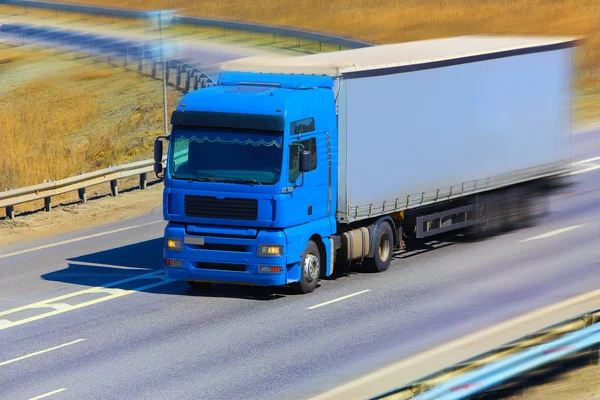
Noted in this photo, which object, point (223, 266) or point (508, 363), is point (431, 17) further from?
point (508, 363)

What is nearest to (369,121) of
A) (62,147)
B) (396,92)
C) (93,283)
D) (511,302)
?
(396,92)

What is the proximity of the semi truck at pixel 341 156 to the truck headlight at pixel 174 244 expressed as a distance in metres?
0.02

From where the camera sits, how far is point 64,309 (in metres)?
17.6

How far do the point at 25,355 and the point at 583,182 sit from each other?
17362 mm

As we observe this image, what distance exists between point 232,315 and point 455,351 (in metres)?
3.62

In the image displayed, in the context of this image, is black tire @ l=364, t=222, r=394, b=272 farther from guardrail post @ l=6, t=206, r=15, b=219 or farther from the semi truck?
guardrail post @ l=6, t=206, r=15, b=219

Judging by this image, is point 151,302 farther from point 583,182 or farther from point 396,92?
point 583,182

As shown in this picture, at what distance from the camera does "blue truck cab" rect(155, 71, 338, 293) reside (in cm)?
1745

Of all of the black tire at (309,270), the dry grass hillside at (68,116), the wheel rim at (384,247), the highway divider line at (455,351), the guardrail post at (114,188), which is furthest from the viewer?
the dry grass hillside at (68,116)

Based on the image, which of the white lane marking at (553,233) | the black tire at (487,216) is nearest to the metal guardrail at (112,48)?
the black tire at (487,216)

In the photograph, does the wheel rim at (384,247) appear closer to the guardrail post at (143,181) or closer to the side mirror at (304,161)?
the side mirror at (304,161)

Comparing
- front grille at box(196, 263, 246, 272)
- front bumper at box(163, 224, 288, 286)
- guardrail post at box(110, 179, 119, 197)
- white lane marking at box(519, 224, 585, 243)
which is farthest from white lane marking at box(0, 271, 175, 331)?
guardrail post at box(110, 179, 119, 197)

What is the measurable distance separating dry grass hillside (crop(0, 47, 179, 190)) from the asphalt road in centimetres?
1122

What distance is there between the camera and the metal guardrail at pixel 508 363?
10.8 meters
